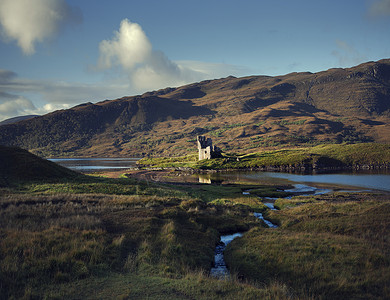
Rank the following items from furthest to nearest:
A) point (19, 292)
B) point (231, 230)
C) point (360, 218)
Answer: point (231, 230) < point (360, 218) < point (19, 292)

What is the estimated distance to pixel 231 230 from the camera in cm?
2853

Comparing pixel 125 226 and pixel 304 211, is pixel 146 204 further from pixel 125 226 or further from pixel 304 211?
pixel 304 211

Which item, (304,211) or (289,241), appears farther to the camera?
(304,211)

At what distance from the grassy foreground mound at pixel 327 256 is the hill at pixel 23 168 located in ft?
147

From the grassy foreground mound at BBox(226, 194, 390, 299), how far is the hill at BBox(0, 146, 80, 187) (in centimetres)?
4485

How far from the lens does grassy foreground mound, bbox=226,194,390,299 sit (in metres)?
14.1

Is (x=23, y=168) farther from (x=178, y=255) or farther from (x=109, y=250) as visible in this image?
(x=178, y=255)

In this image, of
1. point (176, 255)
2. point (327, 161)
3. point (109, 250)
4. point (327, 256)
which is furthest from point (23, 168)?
point (327, 161)

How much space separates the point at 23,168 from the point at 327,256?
55.8 m

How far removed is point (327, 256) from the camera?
17641 millimetres

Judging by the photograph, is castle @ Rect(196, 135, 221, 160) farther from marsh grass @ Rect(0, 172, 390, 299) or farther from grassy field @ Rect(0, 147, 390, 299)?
marsh grass @ Rect(0, 172, 390, 299)

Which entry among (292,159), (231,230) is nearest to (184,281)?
(231,230)

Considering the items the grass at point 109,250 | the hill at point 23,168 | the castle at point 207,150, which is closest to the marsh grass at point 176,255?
the grass at point 109,250

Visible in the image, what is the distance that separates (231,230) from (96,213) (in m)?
13.8
